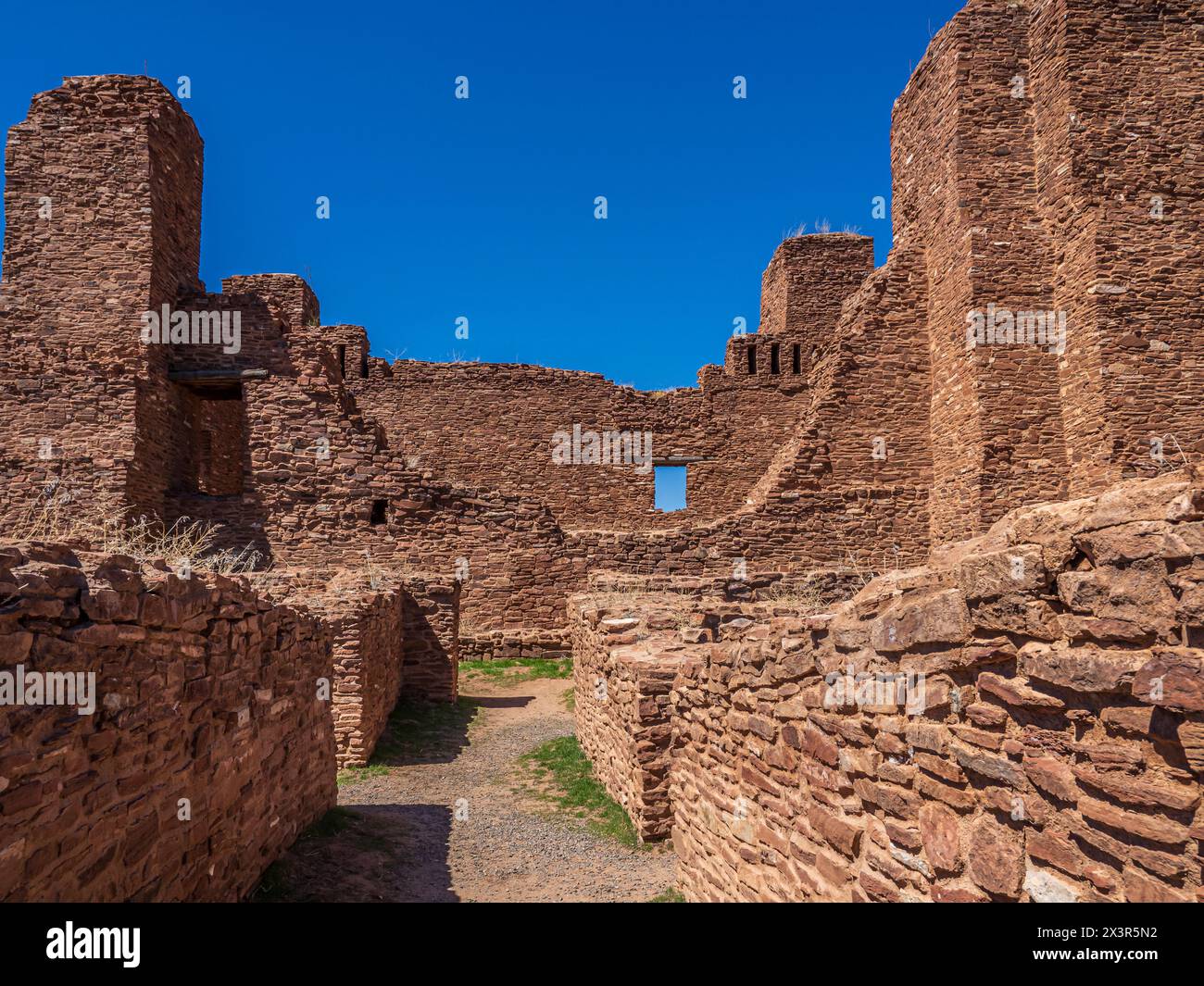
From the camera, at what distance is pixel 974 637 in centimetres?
251

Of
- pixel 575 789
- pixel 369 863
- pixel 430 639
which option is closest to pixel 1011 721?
pixel 369 863

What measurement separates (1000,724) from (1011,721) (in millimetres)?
38

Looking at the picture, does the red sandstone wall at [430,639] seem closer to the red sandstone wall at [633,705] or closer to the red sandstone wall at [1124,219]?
the red sandstone wall at [633,705]

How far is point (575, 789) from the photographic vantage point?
7516mm

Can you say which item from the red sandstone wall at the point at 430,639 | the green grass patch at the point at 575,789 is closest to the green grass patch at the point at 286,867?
the green grass patch at the point at 575,789

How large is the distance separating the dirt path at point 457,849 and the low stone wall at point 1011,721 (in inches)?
87.8

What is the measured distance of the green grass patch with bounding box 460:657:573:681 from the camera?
1325cm

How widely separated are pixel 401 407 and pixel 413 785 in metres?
15.2

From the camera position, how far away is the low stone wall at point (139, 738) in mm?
2383

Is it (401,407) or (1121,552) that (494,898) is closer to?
(1121,552)

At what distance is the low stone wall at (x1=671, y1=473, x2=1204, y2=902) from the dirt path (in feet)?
7.31

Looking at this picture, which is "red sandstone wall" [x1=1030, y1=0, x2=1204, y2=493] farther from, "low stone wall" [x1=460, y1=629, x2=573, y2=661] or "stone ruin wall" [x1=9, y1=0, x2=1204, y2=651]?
"low stone wall" [x1=460, y1=629, x2=573, y2=661]

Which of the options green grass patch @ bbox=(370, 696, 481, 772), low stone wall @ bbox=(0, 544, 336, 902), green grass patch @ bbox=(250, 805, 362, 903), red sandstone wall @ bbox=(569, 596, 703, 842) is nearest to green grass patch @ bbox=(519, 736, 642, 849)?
red sandstone wall @ bbox=(569, 596, 703, 842)
